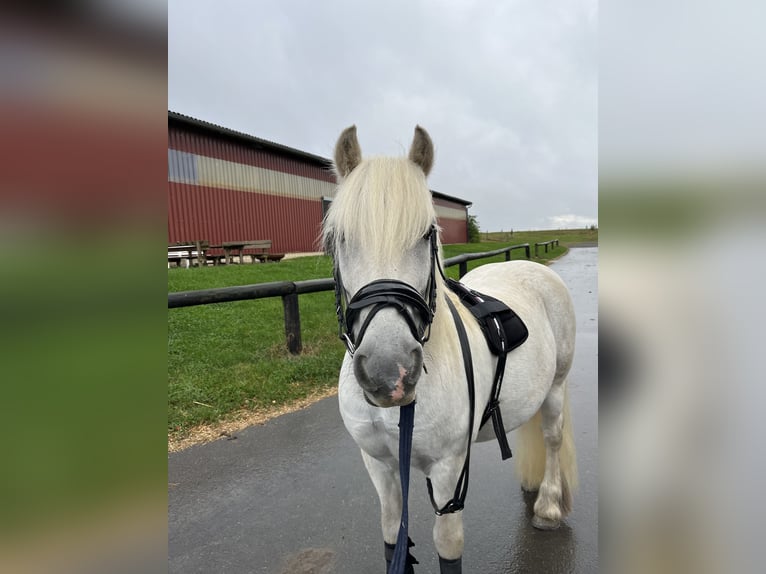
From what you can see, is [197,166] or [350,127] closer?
[350,127]

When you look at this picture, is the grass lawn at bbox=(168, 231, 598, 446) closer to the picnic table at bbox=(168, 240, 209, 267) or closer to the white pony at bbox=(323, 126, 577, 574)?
the white pony at bbox=(323, 126, 577, 574)

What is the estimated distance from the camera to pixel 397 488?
6.89 feet

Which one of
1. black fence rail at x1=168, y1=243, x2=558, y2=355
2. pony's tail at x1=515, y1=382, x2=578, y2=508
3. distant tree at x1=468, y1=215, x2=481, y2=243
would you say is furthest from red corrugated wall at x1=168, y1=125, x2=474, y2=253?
distant tree at x1=468, y1=215, x2=481, y2=243

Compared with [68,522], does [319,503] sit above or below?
below

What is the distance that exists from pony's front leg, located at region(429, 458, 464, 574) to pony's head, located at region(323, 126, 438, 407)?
633 mm

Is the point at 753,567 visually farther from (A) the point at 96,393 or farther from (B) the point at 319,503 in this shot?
(B) the point at 319,503

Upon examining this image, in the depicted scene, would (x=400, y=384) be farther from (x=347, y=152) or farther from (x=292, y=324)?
(x=292, y=324)

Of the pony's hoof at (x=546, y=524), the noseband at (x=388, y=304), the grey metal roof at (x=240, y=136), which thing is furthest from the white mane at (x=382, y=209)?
the grey metal roof at (x=240, y=136)

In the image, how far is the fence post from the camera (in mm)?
5754

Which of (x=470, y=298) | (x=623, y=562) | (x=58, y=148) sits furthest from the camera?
(x=470, y=298)

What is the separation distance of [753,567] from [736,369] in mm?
287

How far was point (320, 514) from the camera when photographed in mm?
2844

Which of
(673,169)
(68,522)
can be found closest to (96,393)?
(68,522)

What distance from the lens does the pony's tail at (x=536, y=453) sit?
289 cm
